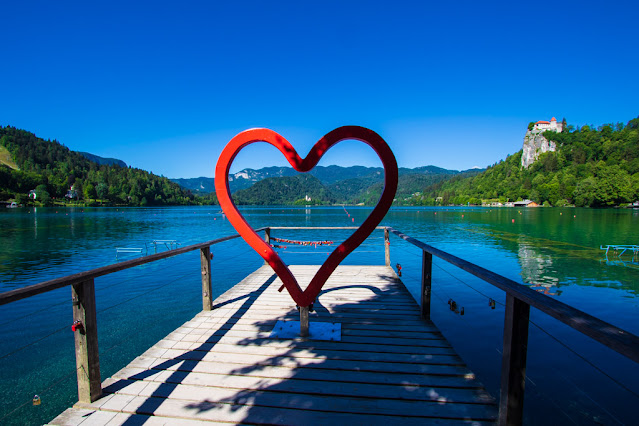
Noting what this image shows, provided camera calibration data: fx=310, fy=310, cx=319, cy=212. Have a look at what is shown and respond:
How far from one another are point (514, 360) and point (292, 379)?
6.43 feet

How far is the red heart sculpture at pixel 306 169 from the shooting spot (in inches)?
144

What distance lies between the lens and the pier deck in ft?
8.39

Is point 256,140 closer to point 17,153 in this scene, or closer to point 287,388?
point 287,388

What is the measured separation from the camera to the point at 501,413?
2.40m

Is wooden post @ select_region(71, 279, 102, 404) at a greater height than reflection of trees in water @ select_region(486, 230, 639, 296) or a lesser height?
greater

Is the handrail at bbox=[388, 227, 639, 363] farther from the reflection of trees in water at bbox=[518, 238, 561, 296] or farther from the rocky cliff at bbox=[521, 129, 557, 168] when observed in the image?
the rocky cliff at bbox=[521, 129, 557, 168]

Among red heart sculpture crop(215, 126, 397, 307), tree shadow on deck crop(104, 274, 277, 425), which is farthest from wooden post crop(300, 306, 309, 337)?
tree shadow on deck crop(104, 274, 277, 425)

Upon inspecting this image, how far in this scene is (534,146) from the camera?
150625 millimetres

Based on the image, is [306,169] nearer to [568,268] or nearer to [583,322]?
[583,322]

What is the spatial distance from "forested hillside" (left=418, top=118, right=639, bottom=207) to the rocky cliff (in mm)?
2357

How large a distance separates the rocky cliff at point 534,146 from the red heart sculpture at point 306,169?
172m

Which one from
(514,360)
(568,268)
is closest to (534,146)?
(568,268)

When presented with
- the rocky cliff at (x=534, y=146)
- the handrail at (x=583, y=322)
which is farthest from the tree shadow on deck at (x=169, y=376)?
the rocky cliff at (x=534, y=146)

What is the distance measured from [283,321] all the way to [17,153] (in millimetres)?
192808
